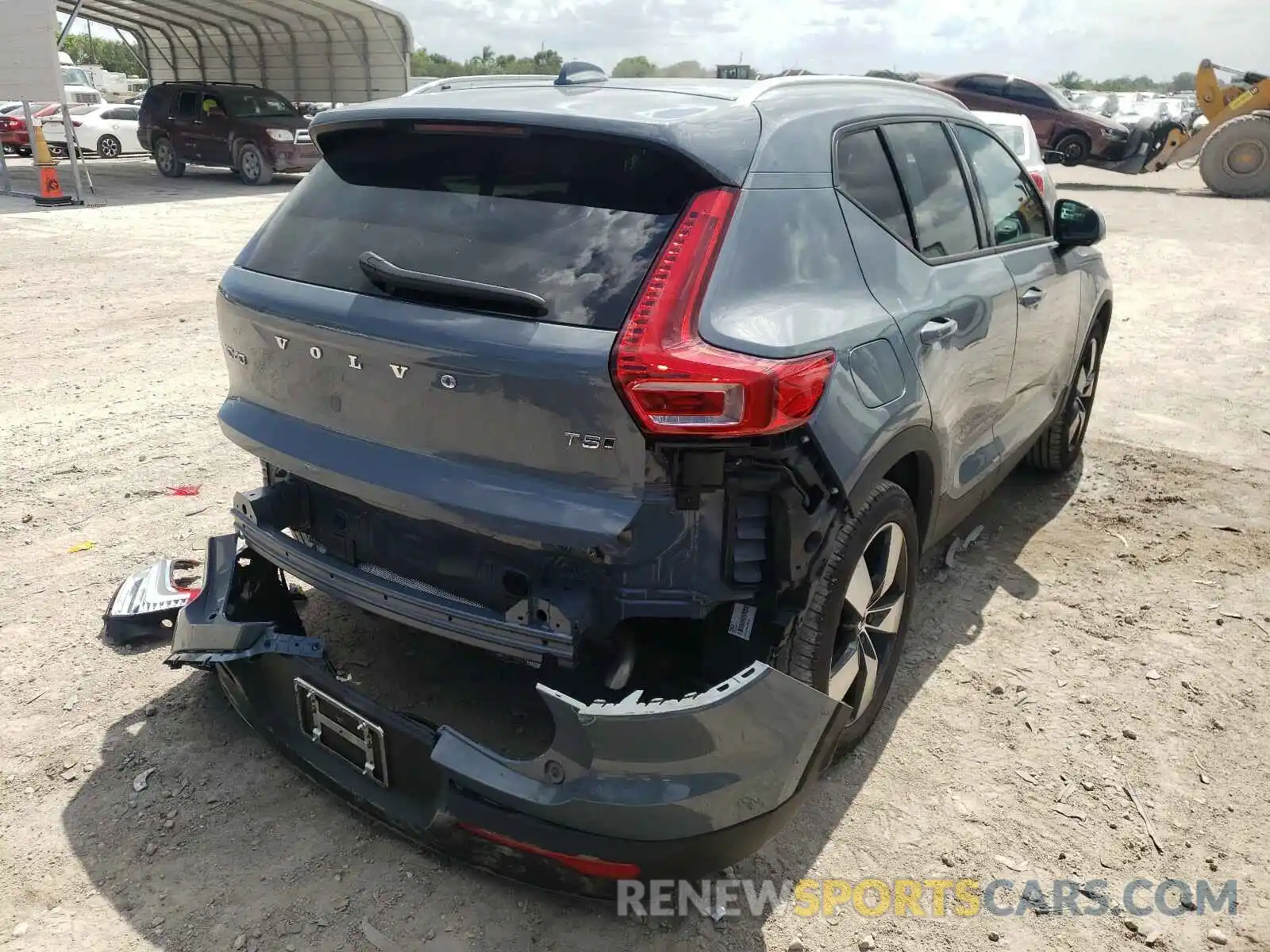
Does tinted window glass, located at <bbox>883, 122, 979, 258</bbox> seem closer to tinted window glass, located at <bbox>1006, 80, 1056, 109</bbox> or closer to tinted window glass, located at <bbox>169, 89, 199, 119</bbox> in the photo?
tinted window glass, located at <bbox>169, 89, 199, 119</bbox>

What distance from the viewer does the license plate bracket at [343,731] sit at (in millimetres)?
2480

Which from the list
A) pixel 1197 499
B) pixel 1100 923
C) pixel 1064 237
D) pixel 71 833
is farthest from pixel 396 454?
pixel 1197 499

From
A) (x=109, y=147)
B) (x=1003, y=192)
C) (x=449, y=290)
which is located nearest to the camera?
(x=449, y=290)

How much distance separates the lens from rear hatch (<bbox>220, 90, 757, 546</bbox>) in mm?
2254

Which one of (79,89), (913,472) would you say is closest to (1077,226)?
(913,472)

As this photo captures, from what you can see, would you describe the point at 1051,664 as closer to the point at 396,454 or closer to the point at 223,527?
the point at 396,454

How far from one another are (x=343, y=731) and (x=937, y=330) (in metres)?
2.02

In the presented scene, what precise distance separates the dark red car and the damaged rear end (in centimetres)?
2021

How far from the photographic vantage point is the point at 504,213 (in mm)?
2457

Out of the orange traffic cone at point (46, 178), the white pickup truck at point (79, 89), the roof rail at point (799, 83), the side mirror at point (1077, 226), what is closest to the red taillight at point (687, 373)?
the roof rail at point (799, 83)

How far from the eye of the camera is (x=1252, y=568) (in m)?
4.39

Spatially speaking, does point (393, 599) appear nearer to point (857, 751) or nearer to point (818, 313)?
point (818, 313)

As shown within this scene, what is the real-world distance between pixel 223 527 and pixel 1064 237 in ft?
12.6

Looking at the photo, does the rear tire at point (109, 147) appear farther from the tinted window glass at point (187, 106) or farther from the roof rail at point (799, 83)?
the roof rail at point (799, 83)
